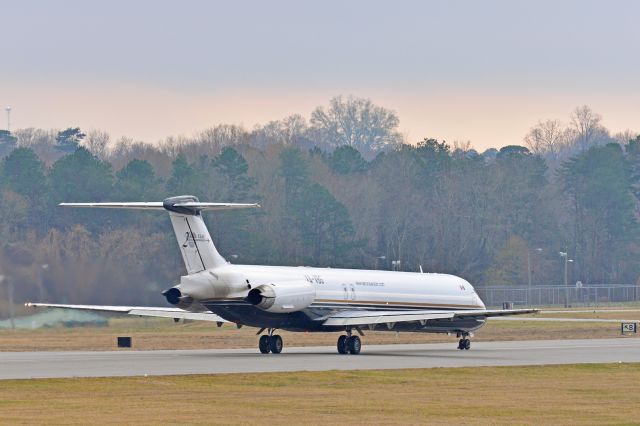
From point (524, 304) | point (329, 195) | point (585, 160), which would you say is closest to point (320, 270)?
point (524, 304)

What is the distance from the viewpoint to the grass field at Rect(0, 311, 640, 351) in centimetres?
6078

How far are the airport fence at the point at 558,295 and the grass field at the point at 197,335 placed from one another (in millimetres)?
43178

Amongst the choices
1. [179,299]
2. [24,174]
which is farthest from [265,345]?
[24,174]

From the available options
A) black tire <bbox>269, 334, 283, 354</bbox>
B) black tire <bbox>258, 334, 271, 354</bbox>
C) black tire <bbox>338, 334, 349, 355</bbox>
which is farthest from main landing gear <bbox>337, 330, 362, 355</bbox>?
black tire <bbox>258, 334, 271, 354</bbox>

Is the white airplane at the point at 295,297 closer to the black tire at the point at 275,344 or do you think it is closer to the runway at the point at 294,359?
the black tire at the point at 275,344

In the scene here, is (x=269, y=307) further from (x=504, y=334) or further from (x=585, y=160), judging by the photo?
(x=585, y=160)

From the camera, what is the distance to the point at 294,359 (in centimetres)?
4919

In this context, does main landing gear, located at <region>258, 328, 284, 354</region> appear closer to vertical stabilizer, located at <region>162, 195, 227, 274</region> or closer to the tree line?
vertical stabilizer, located at <region>162, 195, 227, 274</region>

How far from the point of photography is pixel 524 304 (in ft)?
417

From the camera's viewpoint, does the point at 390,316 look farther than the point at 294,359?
Yes

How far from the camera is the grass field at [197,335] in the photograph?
199 ft

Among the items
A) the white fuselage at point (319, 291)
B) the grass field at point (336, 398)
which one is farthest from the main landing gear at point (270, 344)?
the grass field at point (336, 398)

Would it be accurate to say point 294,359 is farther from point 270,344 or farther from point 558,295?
point 558,295

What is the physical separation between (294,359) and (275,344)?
178 inches
